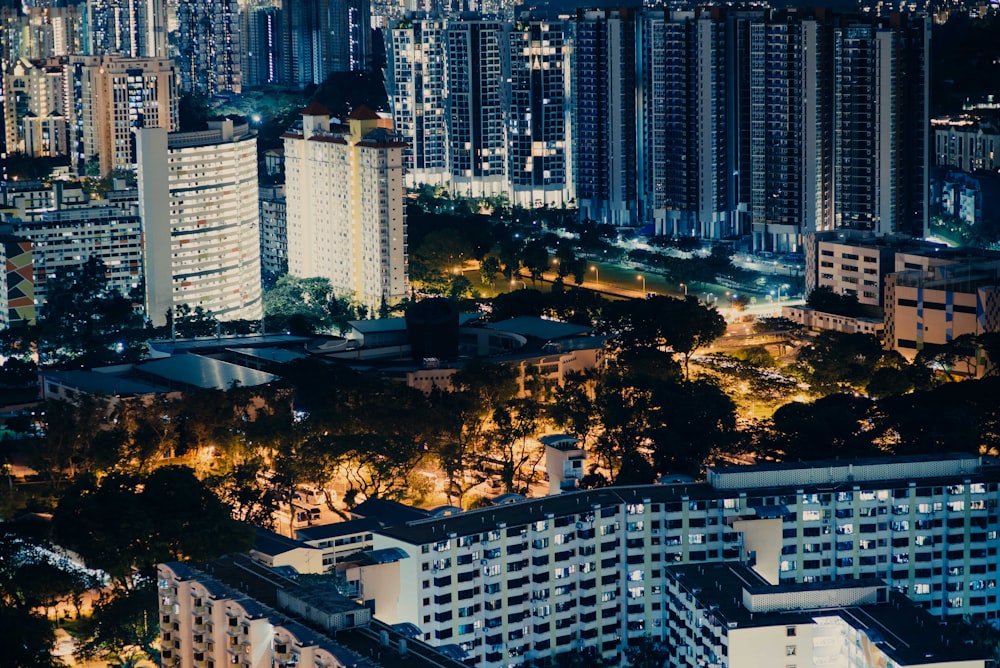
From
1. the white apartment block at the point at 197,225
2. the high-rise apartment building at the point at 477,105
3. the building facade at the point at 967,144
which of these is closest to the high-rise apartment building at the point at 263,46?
the high-rise apartment building at the point at 477,105

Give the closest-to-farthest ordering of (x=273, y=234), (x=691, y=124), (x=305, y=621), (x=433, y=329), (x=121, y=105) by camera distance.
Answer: (x=305, y=621)
(x=433, y=329)
(x=273, y=234)
(x=691, y=124)
(x=121, y=105)

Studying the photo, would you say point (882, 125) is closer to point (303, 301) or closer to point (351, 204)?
point (351, 204)

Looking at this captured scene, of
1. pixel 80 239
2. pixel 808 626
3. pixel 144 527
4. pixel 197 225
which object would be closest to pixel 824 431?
pixel 808 626

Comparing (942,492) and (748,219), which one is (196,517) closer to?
(942,492)

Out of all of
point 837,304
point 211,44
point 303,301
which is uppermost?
point 211,44

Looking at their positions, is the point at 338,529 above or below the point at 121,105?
below

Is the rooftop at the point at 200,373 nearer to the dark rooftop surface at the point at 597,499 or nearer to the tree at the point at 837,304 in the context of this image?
the dark rooftop surface at the point at 597,499
